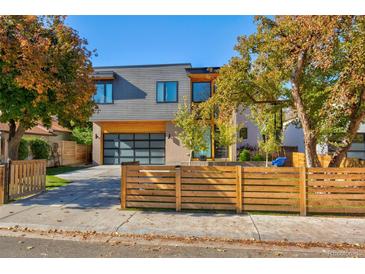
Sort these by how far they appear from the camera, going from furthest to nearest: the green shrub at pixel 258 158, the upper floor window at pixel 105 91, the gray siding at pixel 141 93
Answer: the upper floor window at pixel 105 91, the gray siding at pixel 141 93, the green shrub at pixel 258 158

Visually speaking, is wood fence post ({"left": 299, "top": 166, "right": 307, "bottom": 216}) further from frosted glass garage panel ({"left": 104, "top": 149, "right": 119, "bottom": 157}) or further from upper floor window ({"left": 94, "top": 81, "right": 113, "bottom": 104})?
frosted glass garage panel ({"left": 104, "top": 149, "right": 119, "bottom": 157})

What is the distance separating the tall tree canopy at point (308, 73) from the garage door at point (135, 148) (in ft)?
39.1

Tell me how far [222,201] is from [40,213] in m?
4.60

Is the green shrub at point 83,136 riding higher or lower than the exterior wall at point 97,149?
higher

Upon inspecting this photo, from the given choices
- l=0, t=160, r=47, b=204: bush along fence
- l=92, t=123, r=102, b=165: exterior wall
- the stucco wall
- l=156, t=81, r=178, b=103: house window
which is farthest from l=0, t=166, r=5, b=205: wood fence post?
the stucco wall

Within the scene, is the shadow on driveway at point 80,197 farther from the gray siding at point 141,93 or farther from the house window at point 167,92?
the house window at point 167,92

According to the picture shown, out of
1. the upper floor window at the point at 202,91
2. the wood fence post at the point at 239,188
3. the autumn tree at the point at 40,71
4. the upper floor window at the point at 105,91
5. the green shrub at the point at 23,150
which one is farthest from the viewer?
the upper floor window at the point at 105,91

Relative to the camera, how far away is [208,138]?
19.5 metres

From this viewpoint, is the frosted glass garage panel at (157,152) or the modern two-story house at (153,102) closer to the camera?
the modern two-story house at (153,102)

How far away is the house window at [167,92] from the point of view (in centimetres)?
1948

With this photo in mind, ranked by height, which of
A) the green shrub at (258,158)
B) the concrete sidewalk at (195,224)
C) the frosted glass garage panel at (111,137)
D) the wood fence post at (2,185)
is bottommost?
the concrete sidewalk at (195,224)

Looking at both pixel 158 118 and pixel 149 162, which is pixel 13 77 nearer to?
pixel 158 118

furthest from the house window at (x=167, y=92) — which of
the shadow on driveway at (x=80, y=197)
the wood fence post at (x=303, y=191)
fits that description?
the wood fence post at (x=303, y=191)

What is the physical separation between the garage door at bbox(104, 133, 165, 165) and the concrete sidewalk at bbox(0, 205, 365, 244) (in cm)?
1357
